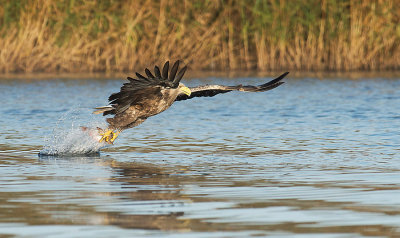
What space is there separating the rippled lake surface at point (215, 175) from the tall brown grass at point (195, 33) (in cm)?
632

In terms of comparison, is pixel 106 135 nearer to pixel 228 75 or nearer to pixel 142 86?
pixel 142 86

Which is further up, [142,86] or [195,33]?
[195,33]

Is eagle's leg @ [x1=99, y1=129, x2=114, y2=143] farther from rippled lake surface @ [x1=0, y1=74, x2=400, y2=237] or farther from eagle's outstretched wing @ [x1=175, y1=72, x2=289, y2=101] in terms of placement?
eagle's outstretched wing @ [x1=175, y1=72, x2=289, y2=101]

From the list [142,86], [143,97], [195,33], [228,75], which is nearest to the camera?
[142,86]

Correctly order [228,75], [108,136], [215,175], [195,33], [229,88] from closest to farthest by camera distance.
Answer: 1. [215,175]
2. [108,136]
3. [229,88]
4. [228,75]
5. [195,33]

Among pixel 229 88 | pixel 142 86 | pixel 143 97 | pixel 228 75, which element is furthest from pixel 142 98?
pixel 228 75

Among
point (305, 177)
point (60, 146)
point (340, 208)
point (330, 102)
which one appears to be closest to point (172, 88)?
point (60, 146)

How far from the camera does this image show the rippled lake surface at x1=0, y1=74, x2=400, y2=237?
640 cm

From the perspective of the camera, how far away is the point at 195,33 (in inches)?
1003

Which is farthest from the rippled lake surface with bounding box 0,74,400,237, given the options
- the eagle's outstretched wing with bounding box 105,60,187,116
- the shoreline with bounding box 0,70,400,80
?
the shoreline with bounding box 0,70,400,80

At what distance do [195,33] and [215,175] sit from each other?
654 inches

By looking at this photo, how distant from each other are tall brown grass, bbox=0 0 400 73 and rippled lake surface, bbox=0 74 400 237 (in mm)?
6321

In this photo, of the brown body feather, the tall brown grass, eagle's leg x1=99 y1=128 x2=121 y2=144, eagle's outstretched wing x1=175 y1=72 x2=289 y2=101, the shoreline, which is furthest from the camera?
the shoreline

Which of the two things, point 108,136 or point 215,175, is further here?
point 108,136
